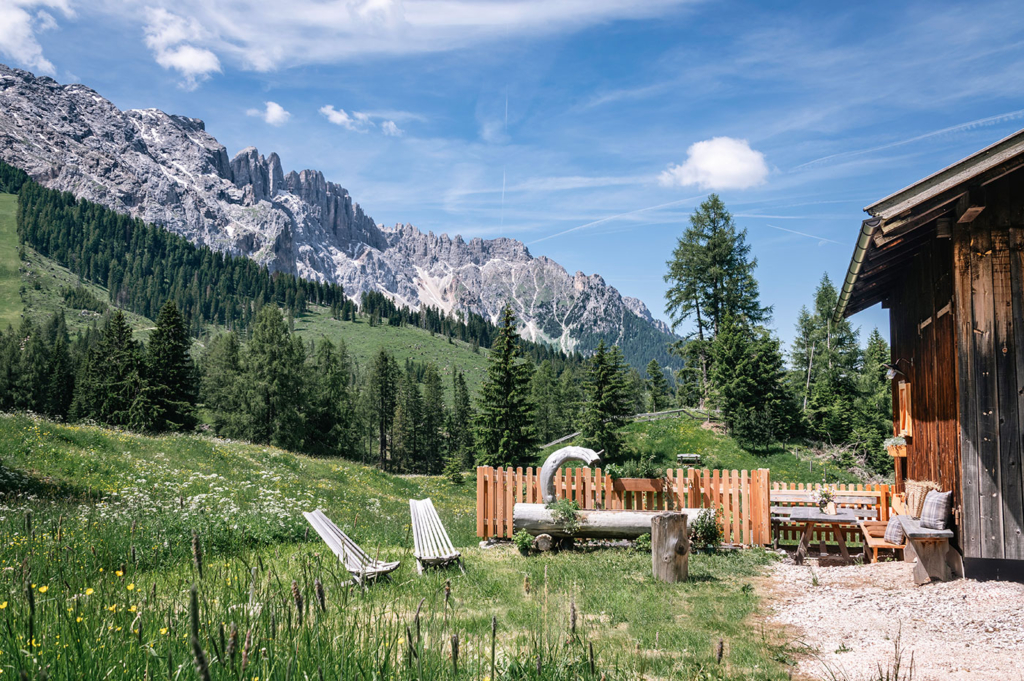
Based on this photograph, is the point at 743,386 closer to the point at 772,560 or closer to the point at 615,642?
the point at 772,560

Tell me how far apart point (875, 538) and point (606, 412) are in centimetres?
1922

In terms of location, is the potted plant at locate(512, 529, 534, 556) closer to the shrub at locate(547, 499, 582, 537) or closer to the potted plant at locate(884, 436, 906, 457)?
the shrub at locate(547, 499, 582, 537)

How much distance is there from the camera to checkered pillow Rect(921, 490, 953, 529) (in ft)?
26.1

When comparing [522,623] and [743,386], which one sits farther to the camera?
[743,386]

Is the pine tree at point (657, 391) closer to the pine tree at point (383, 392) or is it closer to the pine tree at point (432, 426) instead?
the pine tree at point (432, 426)

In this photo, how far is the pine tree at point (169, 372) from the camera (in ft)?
142

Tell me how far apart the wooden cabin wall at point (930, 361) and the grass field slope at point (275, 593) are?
3418 mm

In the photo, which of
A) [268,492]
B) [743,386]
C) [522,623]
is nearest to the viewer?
[522,623]

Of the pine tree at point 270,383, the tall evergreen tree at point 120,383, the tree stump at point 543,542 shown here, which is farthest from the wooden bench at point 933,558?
the pine tree at point 270,383

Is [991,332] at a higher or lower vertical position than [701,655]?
higher

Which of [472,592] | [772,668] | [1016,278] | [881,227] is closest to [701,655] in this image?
[772,668]

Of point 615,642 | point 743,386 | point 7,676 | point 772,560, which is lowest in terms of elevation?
point 772,560

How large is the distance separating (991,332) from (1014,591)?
9.91 ft

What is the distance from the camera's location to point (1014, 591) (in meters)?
6.90
